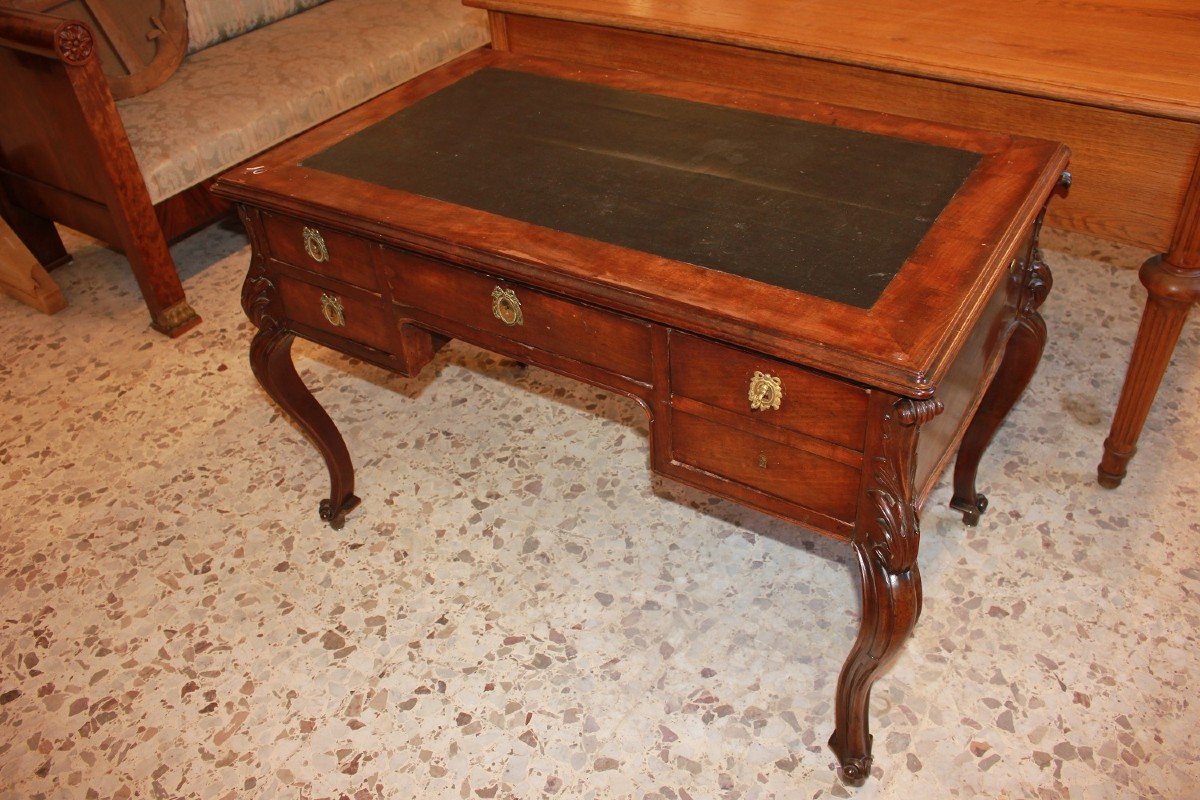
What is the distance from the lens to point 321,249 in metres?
1.81

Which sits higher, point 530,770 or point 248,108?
point 248,108

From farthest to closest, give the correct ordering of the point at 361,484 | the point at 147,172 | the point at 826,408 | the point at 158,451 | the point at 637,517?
the point at 147,172 → the point at 158,451 → the point at 361,484 → the point at 637,517 → the point at 826,408

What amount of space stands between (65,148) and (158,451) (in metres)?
0.93

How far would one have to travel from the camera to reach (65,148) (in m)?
2.79

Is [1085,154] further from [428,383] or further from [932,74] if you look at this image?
[428,383]

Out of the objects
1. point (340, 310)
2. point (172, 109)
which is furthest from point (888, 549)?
point (172, 109)

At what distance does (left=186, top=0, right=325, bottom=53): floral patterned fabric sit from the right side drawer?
8.07ft

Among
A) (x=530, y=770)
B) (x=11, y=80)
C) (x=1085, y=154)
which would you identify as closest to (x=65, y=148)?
(x=11, y=80)

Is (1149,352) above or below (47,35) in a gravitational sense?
below

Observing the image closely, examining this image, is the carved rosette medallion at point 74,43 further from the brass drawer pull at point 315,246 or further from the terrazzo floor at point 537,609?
the brass drawer pull at point 315,246

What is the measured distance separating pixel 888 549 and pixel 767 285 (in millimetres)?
407

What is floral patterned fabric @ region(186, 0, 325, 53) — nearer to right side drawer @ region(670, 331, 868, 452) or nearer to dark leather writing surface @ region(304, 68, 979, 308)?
dark leather writing surface @ region(304, 68, 979, 308)

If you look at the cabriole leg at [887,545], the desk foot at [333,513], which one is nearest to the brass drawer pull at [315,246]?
the desk foot at [333,513]

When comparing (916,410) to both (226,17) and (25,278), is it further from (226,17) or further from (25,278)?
(226,17)
